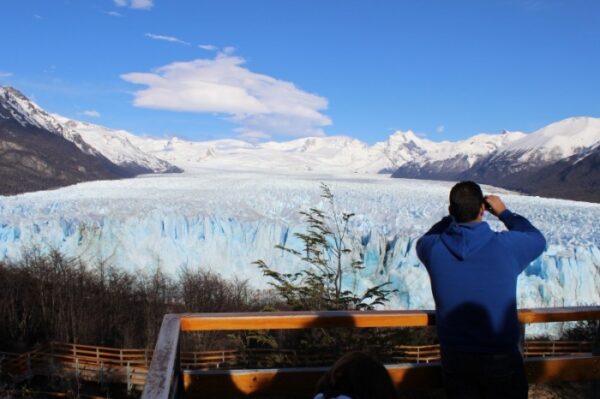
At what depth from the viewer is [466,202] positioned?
2449mm

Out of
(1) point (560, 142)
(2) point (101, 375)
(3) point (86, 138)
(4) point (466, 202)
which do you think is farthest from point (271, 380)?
(1) point (560, 142)

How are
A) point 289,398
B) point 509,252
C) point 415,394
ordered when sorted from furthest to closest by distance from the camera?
point 415,394 → point 289,398 → point 509,252

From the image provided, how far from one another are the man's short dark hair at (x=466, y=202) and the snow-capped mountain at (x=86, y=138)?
14682 centimetres

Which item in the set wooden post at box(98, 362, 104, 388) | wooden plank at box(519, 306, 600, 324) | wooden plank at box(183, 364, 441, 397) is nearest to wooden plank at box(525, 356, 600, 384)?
wooden plank at box(519, 306, 600, 324)

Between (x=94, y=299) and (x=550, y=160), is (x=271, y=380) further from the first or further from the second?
(x=550, y=160)

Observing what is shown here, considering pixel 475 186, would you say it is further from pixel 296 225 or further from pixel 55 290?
pixel 55 290

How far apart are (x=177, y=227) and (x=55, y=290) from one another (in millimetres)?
9476

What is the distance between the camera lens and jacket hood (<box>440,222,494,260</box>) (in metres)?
2.43

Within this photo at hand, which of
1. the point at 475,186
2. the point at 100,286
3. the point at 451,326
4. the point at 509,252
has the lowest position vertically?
the point at 100,286

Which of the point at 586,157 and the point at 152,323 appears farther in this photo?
the point at 586,157

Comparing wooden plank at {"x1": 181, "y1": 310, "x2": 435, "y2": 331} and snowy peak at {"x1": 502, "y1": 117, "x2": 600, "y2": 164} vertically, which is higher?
snowy peak at {"x1": 502, "y1": 117, "x2": 600, "y2": 164}

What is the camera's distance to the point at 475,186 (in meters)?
2.47

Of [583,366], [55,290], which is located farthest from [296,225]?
[583,366]

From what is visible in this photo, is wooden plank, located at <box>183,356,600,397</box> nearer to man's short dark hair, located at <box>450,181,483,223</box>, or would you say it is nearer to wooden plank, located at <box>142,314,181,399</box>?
wooden plank, located at <box>142,314,181,399</box>
